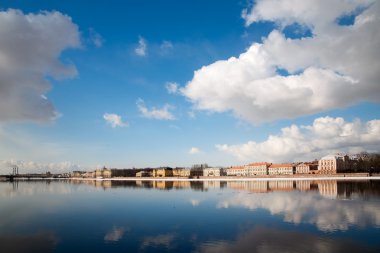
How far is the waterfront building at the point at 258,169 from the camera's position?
185587mm

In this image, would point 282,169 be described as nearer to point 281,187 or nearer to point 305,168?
point 305,168

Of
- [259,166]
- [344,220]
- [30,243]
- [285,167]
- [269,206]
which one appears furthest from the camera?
[259,166]

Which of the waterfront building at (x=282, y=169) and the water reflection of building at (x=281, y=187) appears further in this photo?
the waterfront building at (x=282, y=169)

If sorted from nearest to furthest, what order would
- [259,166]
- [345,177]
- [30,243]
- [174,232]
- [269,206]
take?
[30,243], [174,232], [269,206], [345,177], [259,166]

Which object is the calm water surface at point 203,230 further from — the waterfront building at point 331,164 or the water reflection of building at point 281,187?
the waterfront building at point 331,164

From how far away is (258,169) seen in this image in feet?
618

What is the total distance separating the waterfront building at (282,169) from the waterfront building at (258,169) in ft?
8.76

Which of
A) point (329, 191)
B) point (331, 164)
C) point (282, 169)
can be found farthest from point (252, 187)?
point (282, 169)

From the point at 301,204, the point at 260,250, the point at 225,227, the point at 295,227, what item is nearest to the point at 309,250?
the point at 260,250

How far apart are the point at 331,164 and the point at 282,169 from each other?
91.9 feet

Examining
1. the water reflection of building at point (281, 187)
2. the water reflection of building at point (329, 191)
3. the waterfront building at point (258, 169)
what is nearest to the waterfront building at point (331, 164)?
the waterfront building at point (258, 169)

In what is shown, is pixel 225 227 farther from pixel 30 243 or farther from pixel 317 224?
pixel 30 243

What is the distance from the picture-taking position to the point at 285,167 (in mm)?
176625

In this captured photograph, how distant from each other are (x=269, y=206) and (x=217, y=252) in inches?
893
